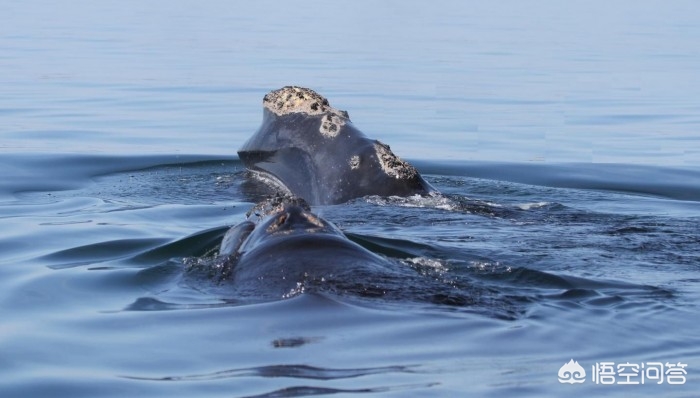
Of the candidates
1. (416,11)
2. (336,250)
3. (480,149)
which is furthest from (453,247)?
(416,11)

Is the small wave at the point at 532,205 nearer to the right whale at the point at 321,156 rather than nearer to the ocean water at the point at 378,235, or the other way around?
the ocean water at the point at 378,235

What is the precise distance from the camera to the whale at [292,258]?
6.62m

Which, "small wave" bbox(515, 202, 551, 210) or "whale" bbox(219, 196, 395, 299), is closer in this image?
"whale" bbox(219, 196, 395, 299)

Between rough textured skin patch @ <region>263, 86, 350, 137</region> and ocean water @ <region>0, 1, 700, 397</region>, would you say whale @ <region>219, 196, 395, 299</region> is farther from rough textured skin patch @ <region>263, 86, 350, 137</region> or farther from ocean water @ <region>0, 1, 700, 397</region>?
rough textured skin patch @ <region>263, 86, 350, 137</region>

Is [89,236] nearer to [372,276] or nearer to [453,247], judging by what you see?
[453,247]

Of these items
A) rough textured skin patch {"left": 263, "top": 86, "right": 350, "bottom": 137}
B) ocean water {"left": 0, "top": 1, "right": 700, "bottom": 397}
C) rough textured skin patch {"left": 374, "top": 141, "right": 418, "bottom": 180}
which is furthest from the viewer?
rough textured skin patch {"left": 263, "top": 86, "right": 350, "bottom": 137}

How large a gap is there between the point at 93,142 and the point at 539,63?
14391 millimetres

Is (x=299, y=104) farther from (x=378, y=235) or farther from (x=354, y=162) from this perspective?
(x=378, y=235)

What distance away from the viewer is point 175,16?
46.3 m

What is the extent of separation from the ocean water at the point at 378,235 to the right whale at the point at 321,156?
170 mm

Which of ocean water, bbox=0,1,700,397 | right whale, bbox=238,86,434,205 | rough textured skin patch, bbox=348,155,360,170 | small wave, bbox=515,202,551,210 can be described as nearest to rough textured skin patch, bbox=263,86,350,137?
right whale, bbox=238,86,434,205

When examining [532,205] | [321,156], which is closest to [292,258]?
[321,156]

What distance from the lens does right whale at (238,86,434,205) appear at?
978 cm

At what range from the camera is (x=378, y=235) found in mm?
8805
